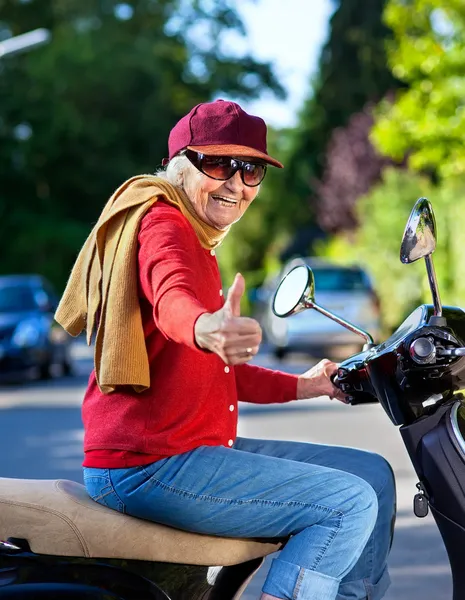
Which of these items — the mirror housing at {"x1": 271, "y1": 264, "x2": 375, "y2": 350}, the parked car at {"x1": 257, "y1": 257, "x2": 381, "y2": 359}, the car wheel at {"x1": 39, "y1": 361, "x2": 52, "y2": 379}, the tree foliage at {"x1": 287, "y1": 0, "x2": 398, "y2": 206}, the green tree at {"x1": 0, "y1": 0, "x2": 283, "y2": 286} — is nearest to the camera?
the mirror housing at {"x1": 271, "y1": 264, "x2": 375, "y2": 350}

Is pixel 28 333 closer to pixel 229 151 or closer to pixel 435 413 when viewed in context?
pixel 229 151

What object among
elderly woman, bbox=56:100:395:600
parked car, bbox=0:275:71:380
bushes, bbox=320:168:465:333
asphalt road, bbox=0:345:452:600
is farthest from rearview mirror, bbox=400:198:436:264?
parked car, bbox=0:275:71:380

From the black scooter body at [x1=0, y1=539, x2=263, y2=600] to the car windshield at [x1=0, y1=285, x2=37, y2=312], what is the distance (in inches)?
651

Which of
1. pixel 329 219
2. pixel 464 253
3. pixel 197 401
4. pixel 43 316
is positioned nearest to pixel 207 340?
pixel 197 401

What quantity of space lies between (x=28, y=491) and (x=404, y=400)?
0.87 metres

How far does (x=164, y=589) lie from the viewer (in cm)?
292

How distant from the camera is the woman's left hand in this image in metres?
3.51

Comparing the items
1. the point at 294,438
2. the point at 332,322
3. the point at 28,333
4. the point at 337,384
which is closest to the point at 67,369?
the point at 28,333

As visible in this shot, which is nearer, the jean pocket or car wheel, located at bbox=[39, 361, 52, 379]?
the jean pocket

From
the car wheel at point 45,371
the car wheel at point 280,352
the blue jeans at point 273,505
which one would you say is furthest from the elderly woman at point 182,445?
the car wheel at point 280,352

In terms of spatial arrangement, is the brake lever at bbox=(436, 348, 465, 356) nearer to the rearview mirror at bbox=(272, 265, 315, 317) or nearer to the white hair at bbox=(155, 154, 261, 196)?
the rearview mirror at bbox=(272, 265, 315, 317)

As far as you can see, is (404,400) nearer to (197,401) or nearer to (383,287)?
(197,401)

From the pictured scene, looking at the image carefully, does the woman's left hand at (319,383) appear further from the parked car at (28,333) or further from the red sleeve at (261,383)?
the parked car at (28,333)

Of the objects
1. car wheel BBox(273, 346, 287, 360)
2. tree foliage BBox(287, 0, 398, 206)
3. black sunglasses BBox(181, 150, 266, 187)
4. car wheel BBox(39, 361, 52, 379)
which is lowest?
car wheel BBox(273, 346, 287, 360)
